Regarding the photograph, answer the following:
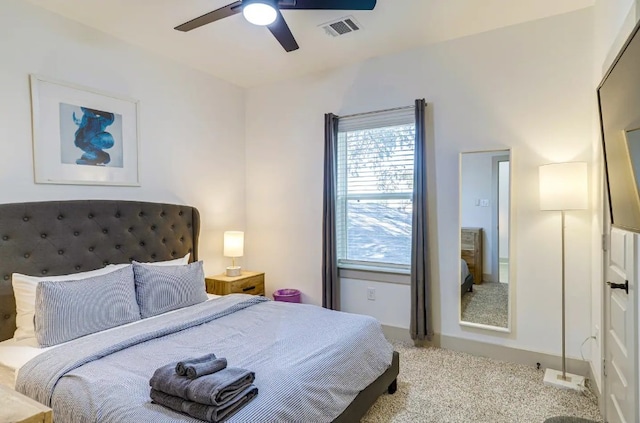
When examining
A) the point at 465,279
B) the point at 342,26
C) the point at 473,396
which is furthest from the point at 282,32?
the point at 473,396

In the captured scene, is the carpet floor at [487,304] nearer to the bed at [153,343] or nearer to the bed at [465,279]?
the bed at [465,279]

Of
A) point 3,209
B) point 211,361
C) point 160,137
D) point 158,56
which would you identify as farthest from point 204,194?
point 211,361

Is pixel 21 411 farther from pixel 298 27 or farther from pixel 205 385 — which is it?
pixel 298 27

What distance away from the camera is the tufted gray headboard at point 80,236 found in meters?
2.40

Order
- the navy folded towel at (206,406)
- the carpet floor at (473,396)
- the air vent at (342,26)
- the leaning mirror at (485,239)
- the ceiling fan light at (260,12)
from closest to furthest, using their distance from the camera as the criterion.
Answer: the navy folded towel at (206,406)
the ceiling fan light at (260,12)
the carpet floor at (473,396)
the air vent at (342,26)
the leaning mirror at (485,239)

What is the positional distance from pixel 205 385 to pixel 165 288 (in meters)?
1.50

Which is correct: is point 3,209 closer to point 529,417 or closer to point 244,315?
point 244,315

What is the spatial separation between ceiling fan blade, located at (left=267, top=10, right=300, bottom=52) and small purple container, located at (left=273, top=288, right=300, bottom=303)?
8.35 feet

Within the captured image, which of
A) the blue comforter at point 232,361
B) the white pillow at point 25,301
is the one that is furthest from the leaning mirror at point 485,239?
the white pillow at point 25,301

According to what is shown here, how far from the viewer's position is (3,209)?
2.38 m

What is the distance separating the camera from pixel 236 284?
374 centimetres

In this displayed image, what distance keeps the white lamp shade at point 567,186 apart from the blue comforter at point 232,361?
5.21 ft

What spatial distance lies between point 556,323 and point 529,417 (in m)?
0.94

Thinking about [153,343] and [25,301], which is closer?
[153,343]
